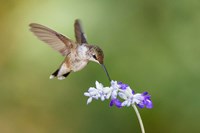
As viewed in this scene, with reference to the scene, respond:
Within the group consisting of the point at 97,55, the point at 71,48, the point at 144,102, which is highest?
the point at 71,48

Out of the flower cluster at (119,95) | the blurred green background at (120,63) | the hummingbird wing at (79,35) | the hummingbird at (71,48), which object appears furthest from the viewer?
the blurred green background at (120,63)

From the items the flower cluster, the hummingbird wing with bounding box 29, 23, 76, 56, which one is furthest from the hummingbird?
the flower cluster

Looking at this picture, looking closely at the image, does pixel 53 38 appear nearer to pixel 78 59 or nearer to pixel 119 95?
pixel 78 59

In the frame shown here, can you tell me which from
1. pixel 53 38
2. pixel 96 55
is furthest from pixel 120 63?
pixel 96 55

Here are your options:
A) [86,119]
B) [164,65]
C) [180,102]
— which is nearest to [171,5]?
[164,65]

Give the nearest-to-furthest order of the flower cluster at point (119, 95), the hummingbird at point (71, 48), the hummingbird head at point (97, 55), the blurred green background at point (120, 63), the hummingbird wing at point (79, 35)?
1. the flower cluster at point (119, 95)
2. the hummingbird head at point (97, 55)
3. the hummingbird at point (71, 48)
4. the hummingbird wing at point (79, 35)
5. the blurred green background at point (120, 63)

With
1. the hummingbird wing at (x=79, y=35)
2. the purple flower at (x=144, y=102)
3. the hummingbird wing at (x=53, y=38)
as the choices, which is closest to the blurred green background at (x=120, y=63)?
the hummingbird wing at (x=79, y=35)

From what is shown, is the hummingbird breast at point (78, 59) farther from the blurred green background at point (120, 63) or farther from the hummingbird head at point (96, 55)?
the blurred green background at point (120, 63)

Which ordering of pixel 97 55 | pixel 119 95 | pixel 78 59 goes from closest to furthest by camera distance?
pixel 119 95 → pixel 97 55 → pixel 78 59
